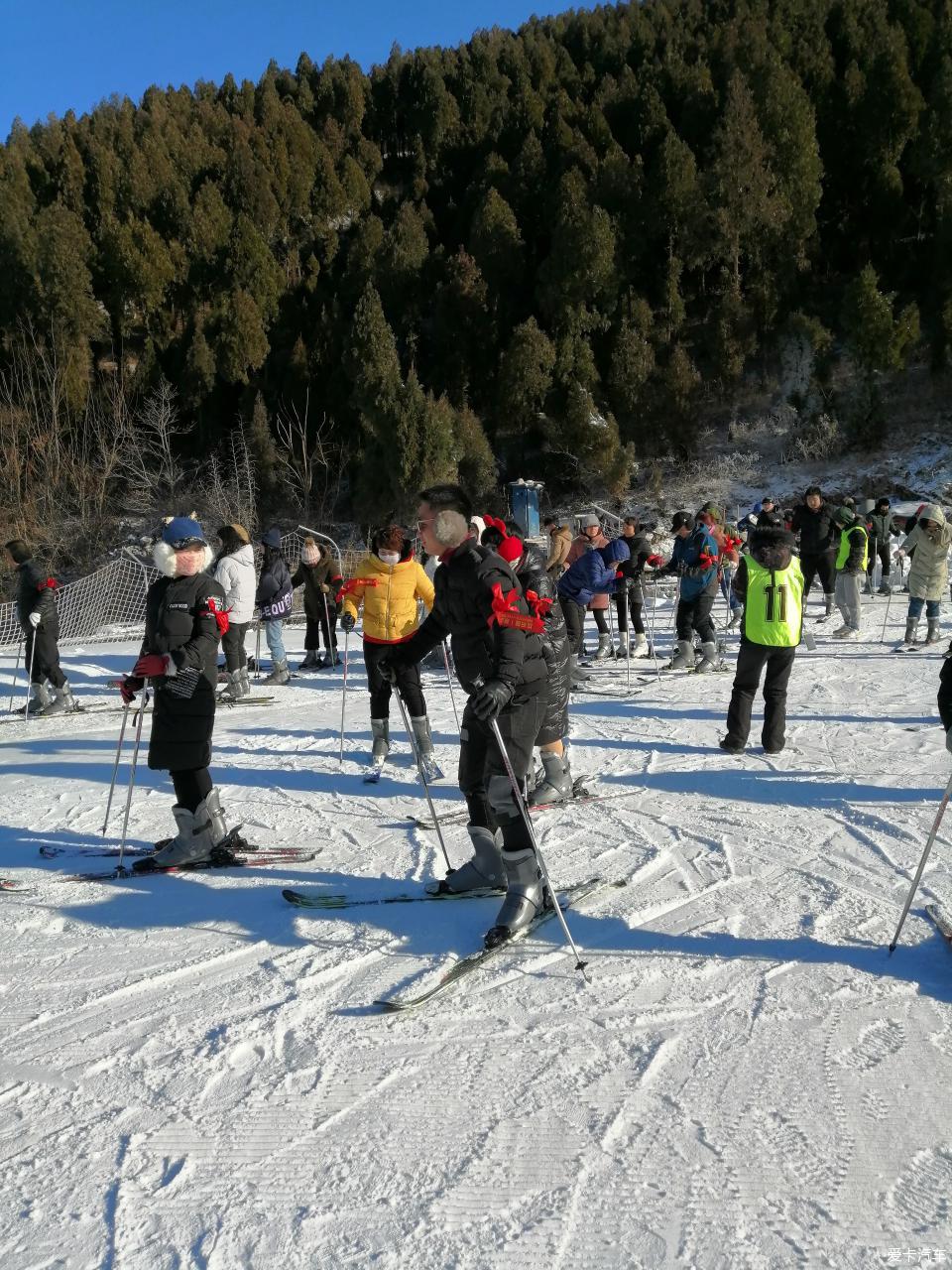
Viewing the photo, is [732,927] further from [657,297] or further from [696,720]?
[657,297]

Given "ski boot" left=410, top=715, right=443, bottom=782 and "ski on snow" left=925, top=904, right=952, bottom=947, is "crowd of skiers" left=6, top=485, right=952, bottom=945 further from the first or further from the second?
"ski on snow" left=925, top=904, right=952, bottom=947

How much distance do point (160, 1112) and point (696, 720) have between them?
6401 mm

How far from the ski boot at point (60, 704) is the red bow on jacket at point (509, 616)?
7.43 m

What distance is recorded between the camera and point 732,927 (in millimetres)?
4098

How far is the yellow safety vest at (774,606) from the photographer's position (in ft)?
22.4

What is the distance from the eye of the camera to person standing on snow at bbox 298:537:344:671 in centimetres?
1196

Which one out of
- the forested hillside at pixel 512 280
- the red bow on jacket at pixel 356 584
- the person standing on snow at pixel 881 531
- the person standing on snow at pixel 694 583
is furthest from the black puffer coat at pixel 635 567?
the forested hillside at pixel 512 280

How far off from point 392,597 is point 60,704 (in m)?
4.87

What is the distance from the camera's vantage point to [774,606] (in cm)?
684

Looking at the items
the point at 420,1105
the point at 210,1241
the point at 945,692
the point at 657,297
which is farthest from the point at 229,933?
the point at 657,297

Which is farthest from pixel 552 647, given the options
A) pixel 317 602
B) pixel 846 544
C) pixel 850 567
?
pixel 846 544

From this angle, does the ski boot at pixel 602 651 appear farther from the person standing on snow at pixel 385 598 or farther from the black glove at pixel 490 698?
the black glove at pixel 490 698

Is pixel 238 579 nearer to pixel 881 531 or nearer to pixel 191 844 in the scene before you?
pixel 191 844

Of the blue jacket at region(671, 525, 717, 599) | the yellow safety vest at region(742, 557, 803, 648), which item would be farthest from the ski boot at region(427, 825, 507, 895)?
the blue jacket at region(671, 525, 717, 599)
